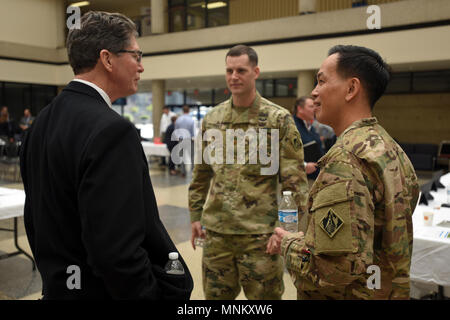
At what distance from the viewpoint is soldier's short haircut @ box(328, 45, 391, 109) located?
4.58 feet

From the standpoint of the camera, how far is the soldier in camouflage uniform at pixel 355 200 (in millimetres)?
1248

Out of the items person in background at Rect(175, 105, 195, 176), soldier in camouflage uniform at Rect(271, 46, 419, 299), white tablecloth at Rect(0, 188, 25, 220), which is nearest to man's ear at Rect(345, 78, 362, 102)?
soldier in camouflage uniform at Rect(271, 46, 419, 299)

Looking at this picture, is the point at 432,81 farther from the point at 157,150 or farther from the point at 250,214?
the point at 250,214

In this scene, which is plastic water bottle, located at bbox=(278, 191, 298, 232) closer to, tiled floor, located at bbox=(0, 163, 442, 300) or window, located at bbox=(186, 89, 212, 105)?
tiled floor, located at bbox=(0, 163, 442, 300)

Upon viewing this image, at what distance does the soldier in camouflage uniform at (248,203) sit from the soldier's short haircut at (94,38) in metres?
1.23

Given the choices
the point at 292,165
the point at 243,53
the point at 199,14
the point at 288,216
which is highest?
the point at 199,14

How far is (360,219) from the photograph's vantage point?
4.10 feet

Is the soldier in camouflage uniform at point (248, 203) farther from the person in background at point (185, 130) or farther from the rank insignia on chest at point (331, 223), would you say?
the person in background at point (185, 130)

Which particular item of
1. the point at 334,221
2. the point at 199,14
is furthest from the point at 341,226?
the point at 199,14

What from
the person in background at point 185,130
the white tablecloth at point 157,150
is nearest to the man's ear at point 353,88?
the person in background at point 185,130

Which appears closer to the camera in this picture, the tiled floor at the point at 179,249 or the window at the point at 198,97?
the tiled floor at the point at 179,249

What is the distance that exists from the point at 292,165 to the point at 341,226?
4.09 ft

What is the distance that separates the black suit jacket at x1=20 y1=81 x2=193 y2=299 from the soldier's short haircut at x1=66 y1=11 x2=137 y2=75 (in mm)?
97
